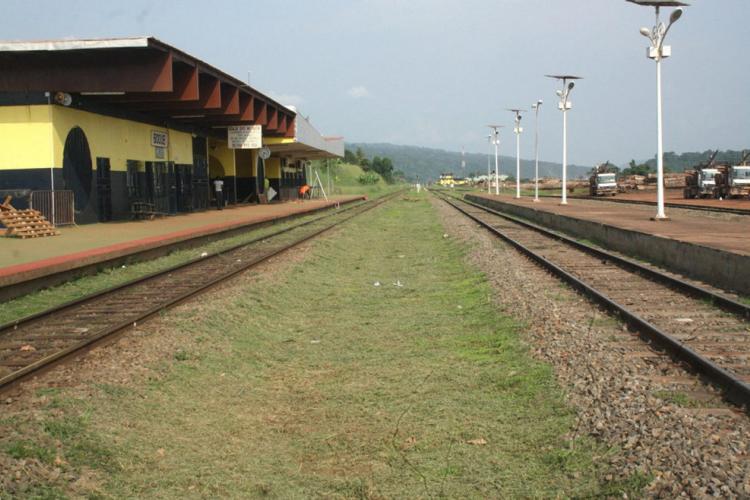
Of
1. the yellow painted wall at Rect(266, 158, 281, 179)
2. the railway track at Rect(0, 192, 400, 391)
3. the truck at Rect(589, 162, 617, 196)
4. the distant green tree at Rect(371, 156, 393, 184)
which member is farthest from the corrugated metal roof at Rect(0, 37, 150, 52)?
the distant green tree at Rect(371, 156, 393, 184)

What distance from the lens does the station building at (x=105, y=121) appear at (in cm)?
2272

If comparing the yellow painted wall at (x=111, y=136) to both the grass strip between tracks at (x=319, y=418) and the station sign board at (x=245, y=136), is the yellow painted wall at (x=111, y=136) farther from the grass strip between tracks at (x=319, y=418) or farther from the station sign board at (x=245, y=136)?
the grass strip between tracks at (x=319, y=418)

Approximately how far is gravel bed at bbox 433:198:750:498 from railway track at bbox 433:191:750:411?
0.17m

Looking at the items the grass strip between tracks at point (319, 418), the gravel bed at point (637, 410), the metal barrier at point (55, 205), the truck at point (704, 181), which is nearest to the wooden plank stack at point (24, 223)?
the metal barrier at point (55, 205)

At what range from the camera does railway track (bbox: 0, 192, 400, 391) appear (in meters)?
7.62

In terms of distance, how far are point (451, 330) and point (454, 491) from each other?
5.01 meters

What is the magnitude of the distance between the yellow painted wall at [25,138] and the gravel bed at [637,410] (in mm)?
17318

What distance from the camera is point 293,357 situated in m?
8.69

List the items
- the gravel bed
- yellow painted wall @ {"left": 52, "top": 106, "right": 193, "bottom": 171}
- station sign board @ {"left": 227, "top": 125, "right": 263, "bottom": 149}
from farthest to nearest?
station sign board @ {"left": 227, "top": 125, "right": 263, "bottom": 149} → yellow painted wall @ {"left": 52, "top": 106, "right": 193, "bottom": 171} → the gravel bed

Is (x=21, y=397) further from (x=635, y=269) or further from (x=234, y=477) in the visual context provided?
(x=635, y=269)

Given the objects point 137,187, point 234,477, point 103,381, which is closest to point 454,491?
point 234,477

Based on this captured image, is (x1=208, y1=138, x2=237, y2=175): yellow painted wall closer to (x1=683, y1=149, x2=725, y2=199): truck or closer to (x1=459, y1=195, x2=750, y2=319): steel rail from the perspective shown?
(x1=459, y1=195, x2=750, y2=319): steel rail

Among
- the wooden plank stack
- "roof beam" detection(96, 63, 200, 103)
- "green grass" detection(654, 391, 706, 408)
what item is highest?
"roof beam" detection(96, 63, 200, 103)

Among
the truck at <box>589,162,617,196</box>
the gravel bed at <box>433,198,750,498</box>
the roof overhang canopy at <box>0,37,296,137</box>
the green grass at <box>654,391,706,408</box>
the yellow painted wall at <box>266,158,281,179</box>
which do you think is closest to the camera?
the gravel bed at <box>433,198,750,498</box>
